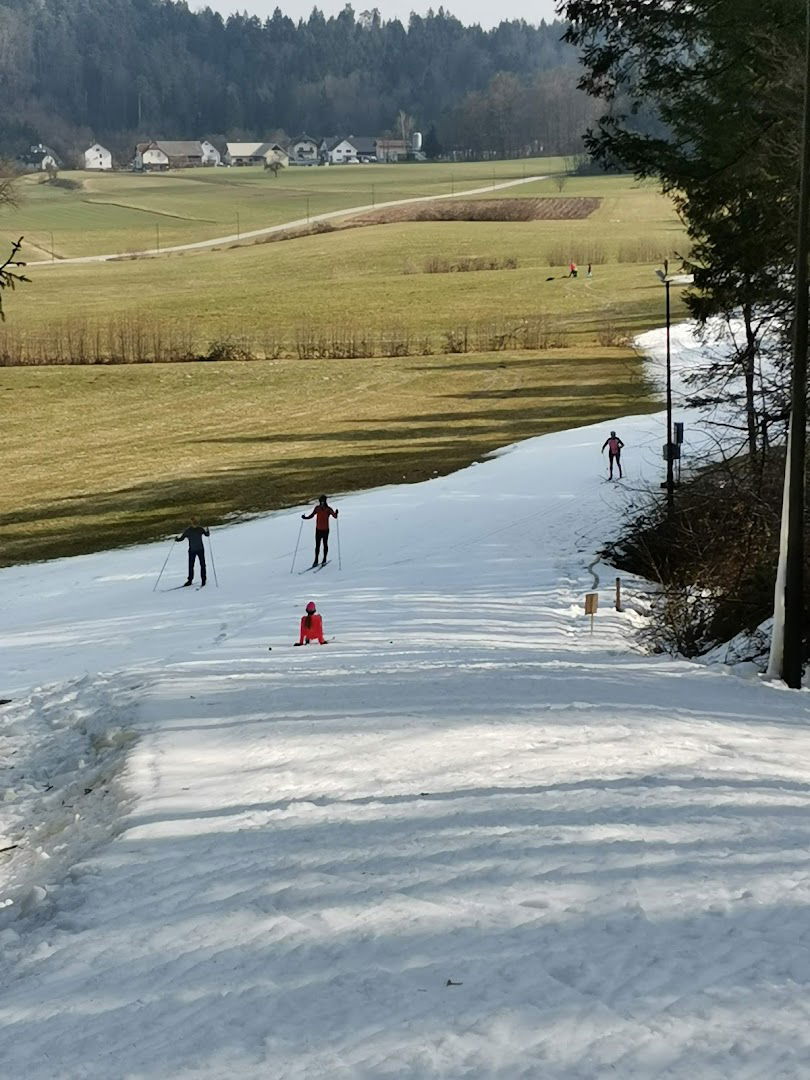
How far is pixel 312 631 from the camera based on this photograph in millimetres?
18703

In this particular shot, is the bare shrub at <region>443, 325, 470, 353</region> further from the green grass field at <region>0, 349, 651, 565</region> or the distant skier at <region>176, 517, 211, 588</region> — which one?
the distant skier at <region>176, 517, 211, 588</region>

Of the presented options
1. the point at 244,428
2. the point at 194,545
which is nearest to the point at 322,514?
the point at 194,545

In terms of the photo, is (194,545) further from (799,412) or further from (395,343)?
(395,343)

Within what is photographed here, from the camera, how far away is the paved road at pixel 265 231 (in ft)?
386

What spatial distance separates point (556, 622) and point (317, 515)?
6789 millimetres

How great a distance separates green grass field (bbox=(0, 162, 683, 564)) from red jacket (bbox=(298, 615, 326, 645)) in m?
13.0

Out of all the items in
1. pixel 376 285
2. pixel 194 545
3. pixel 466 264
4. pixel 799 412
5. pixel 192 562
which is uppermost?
pixel 466 264

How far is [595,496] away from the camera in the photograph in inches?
1318

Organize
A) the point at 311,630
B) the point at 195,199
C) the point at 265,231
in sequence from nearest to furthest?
the point at 311,630
the point at 265,231
the point at 195,199

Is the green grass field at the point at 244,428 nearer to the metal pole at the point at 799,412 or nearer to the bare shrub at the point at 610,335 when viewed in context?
the bare shrub at the point at 610,335

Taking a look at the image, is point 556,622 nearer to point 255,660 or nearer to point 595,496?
point 255,660

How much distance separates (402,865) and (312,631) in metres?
10.1

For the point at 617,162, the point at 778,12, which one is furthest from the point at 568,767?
the point at 617,162

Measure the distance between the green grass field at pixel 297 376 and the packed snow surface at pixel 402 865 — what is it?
57.3 feet
